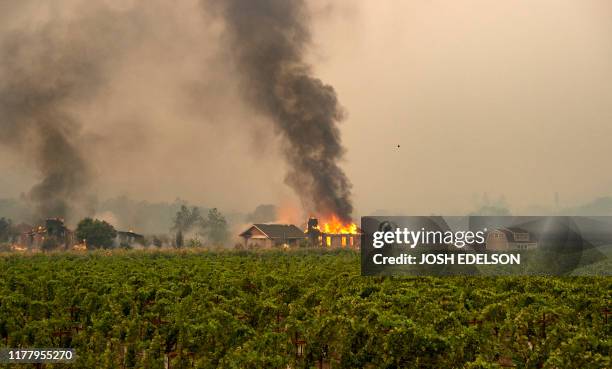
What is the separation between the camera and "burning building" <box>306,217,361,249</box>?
131250 millimetres

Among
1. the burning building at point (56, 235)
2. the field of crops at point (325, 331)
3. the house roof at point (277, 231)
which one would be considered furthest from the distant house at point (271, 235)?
the field of crops at point (325, 331)

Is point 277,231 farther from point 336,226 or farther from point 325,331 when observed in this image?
point 325,331

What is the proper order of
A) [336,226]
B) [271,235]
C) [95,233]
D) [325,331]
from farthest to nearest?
[336,226], [271,235], [95,233], [325,331]

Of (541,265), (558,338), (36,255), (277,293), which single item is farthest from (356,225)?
(558,338)

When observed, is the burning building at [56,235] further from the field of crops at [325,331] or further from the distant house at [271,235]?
the field of crops at [325,331]

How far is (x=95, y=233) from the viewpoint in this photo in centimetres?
12231

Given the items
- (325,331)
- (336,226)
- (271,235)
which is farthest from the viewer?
(336,226)

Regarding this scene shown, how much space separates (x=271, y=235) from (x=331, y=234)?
42.6ft

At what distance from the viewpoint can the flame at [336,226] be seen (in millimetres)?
137125

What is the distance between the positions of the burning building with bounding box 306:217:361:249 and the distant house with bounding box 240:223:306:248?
375 centimetres

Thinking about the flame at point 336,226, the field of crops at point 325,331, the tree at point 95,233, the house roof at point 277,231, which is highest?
the flame at point 336,226

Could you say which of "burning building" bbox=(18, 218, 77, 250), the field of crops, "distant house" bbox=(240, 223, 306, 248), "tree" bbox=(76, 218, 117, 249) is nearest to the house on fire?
"distant house" bbox=(240, 223, 306, 248)

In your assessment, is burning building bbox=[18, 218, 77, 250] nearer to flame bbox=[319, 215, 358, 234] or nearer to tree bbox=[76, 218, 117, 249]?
tree bbox=[76, 218, 117, 249]

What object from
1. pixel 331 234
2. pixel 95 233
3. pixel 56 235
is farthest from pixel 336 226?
pixel 56 235
